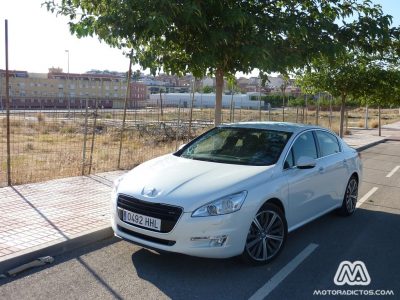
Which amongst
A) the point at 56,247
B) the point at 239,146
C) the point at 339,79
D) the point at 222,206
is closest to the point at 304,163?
the point at 239,146

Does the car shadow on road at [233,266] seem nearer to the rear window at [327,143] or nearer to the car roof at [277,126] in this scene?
the rear window at [327,143]

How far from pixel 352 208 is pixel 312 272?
2877mm

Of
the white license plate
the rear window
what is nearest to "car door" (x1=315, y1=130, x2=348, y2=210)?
the rear window

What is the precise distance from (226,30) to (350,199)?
336 cm

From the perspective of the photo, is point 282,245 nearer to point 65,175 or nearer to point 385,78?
point 65,175

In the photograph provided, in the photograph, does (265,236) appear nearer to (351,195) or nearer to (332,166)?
(332,166)

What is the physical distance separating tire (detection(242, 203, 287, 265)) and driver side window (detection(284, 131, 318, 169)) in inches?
27.8

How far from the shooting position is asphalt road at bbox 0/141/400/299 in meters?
4.26

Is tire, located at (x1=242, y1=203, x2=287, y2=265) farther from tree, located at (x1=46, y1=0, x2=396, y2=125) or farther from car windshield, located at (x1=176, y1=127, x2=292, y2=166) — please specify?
tree, located at (x1=46, y1=0, x2=396, y2=125)

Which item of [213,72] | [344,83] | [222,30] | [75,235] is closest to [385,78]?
[344,83]

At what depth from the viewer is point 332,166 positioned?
6582 mm

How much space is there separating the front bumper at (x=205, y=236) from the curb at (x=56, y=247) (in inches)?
47.0

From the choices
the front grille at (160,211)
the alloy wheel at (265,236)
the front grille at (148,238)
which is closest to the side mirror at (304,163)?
the alloy wheel at (265,236)

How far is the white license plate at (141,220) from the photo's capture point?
4558 mm
